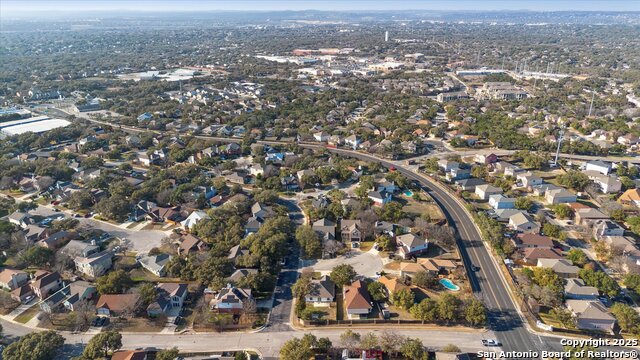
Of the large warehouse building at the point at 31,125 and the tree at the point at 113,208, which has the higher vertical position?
the large warehouse building at the point at 31,125

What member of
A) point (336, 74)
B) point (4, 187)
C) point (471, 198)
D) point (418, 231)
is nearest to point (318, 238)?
point (418, 231)

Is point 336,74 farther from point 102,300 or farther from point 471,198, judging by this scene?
point 102,300

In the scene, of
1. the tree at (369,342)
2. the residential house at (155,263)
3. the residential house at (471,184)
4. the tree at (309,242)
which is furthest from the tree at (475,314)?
the residential house at (471,184)

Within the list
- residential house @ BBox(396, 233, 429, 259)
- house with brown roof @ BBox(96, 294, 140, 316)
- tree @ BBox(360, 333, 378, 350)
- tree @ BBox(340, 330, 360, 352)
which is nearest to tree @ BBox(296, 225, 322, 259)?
residential house @ BBox(396, 233, 429, 259)

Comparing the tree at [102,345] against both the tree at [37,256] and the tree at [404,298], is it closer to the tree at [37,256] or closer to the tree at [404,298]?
the tree at [37,256]

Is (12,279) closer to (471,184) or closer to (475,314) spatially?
(475,314)

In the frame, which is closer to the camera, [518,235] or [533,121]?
[518,235]
